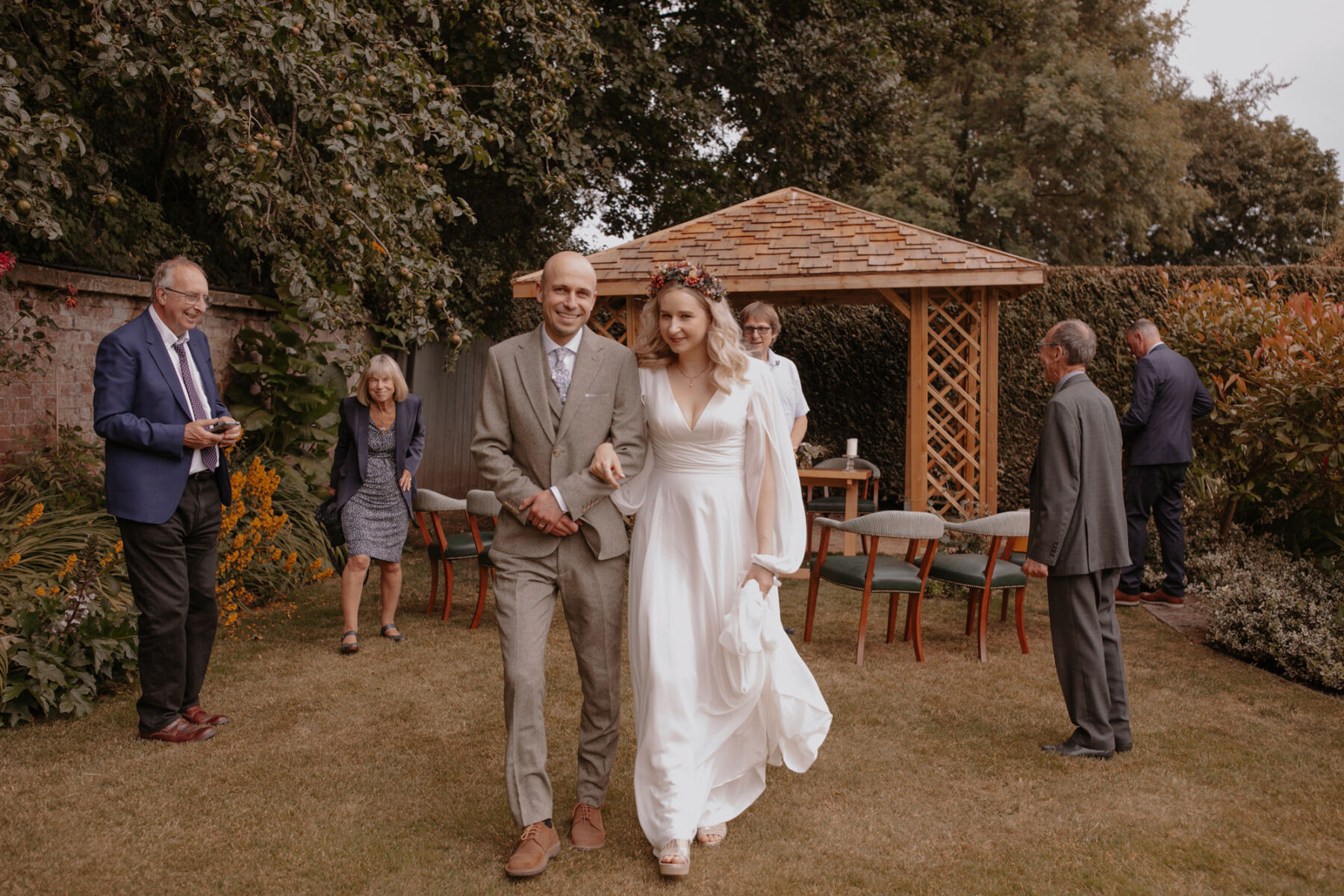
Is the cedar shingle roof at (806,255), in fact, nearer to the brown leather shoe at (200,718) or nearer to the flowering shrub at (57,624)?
the flowering shrub at (57,624)

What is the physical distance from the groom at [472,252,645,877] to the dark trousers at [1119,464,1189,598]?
213 inches

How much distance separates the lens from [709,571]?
10.9ft

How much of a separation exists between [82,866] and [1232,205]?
28088 mm

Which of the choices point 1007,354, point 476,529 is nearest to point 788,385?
point 476,529

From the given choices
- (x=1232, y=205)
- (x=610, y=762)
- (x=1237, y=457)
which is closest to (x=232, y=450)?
(x=610, y=762)

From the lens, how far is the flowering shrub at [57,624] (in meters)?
4.42

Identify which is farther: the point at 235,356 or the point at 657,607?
the point at 235,356

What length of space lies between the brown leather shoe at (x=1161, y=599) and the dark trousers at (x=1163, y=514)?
0.16 ft

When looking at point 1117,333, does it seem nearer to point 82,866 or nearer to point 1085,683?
point 1085,683

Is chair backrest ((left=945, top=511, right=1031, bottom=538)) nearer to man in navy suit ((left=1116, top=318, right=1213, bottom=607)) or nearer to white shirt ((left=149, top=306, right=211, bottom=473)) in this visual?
man in navy suit ((left=1116, top=318, right=1213, bottom=607))

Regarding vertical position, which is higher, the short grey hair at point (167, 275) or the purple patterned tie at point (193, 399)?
the short grey hair at point (167, 275)

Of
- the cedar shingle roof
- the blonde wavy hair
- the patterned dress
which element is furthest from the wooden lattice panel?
the blonde wavy hair

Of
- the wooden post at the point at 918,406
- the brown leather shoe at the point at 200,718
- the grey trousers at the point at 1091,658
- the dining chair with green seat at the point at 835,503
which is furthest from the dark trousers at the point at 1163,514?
the brown leather shoe at the point at 200,718

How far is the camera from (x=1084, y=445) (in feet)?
13.9
